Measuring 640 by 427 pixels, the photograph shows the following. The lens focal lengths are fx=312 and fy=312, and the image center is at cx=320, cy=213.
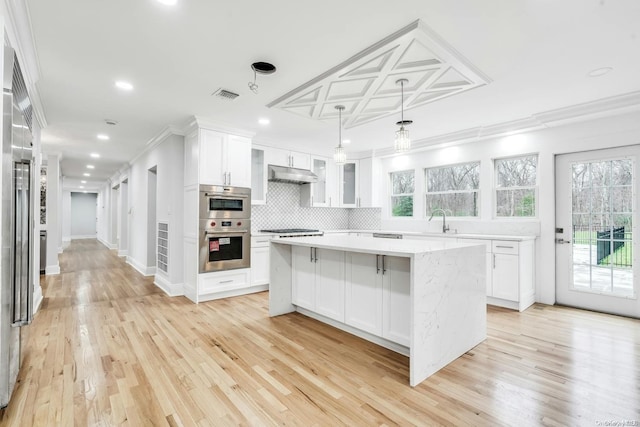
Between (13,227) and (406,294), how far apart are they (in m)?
2.70

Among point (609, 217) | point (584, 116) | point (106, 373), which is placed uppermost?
point (584, 116)

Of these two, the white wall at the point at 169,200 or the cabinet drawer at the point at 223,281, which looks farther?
the white wall at the point at 169,200

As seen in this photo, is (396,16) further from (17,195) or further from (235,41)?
(17,195)

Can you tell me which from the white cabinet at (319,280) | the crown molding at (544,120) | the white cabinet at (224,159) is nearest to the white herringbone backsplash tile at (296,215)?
the white cabinet at (224,159)

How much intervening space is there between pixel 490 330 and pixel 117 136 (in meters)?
6.04

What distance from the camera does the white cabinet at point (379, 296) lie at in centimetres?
253

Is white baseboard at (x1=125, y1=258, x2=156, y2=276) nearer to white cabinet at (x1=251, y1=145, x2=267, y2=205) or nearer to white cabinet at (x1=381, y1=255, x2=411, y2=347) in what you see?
white cabinet at (x1=251, y1=145, x2=267, y2=205)

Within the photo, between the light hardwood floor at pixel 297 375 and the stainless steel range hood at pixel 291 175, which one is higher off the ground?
the stainless steel range hood at pixel 291 175

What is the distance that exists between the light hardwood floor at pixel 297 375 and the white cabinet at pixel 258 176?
6.92 ft

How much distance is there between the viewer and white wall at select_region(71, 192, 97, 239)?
48.2 feet

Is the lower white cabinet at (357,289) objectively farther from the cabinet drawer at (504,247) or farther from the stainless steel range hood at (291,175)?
the cabinet drawer at (504,247)

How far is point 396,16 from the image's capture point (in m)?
2.06

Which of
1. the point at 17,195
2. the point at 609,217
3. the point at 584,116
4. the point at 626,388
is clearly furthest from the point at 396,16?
the point at 609,217

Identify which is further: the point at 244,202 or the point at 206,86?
the point at 244,202
